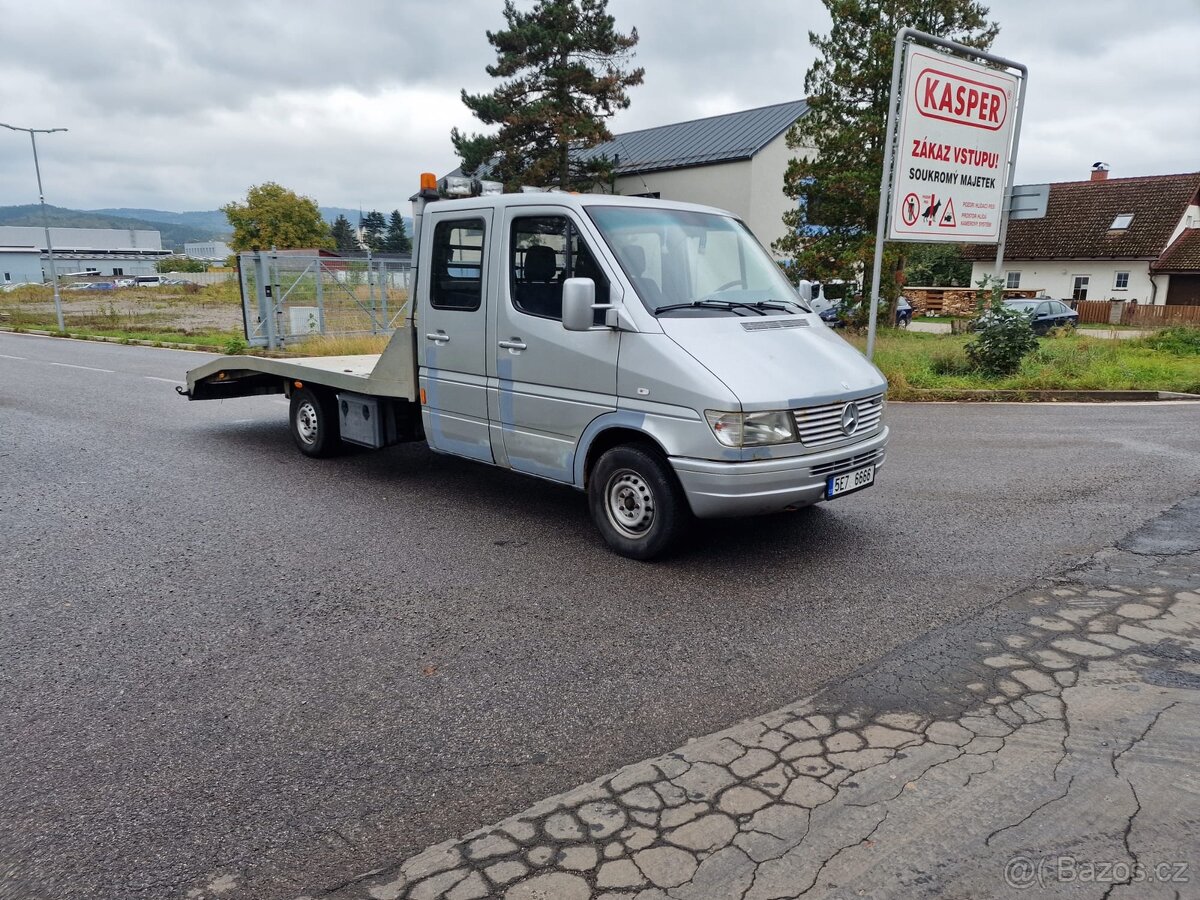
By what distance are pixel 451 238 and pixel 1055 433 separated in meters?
7.40

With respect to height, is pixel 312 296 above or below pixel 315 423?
above

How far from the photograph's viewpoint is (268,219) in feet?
222

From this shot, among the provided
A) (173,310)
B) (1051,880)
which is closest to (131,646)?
(1051,880)

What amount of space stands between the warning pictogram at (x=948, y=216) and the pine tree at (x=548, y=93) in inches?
820

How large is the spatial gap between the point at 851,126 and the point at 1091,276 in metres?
28.5

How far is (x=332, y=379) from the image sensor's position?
730cm

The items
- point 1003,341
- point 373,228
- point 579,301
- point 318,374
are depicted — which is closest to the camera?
point 579,301

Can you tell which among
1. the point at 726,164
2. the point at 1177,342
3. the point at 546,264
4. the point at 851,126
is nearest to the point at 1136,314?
the point at 1177,342

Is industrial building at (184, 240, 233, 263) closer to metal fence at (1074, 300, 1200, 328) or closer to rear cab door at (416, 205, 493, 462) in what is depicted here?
metal fence at (1074, 300, 1200, 328)

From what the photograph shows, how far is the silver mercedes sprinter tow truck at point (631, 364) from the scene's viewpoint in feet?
15.5

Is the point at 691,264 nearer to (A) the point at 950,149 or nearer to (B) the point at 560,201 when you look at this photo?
(B) the point at 560,201

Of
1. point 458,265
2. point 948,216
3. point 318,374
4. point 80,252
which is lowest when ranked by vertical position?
point 318,374

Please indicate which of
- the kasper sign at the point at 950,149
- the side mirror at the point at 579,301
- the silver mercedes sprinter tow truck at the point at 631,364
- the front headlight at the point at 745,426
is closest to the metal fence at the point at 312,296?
the kasper sign at the point at 950,149

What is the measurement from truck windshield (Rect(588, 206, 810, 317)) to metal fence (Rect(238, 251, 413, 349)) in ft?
44.8
